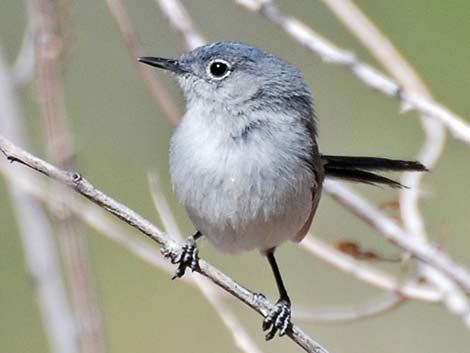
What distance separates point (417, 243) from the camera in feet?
9.06

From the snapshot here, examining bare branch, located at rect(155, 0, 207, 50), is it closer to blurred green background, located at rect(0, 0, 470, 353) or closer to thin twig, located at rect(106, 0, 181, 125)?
thin twig, located at rect(106, 0, 181, 125)

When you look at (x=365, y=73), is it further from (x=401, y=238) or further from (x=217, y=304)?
(x=217, y=304)

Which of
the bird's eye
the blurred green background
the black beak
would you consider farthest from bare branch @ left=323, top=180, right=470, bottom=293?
the blurred green background

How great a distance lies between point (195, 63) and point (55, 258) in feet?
2.42

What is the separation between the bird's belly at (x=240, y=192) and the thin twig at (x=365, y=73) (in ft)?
1.17

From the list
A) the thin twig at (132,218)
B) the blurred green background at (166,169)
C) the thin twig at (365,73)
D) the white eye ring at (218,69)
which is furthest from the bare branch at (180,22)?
the blurred green background at (166,169)

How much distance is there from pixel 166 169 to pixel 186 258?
3.37 meters

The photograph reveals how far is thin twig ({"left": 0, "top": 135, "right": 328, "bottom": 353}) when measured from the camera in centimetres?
230

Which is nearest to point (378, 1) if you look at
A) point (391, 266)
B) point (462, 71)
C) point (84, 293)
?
point (462, 71)

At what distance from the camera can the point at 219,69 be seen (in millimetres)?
3221

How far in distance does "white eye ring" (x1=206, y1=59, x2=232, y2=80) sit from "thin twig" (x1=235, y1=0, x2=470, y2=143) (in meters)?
0.28

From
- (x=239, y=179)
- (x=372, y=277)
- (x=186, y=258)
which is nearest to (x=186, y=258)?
(x=186, y=258)

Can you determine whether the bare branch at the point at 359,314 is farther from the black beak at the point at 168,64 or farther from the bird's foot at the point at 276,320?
the black beak at the point at 168,64

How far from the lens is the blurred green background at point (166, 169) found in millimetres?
5535
